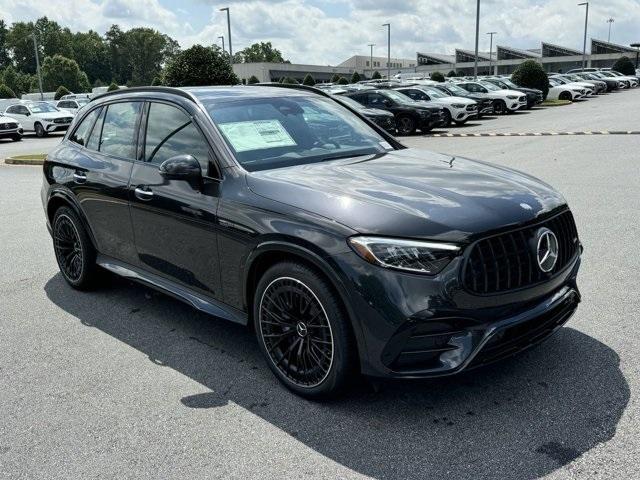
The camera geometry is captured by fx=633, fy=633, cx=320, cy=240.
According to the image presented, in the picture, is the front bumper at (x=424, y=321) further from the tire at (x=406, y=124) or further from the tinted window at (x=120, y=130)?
the tire at (x=406, y=124)

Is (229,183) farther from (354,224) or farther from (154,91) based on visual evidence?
(154,91)

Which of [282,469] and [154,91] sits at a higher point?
[154,91]

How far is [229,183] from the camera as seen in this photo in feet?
13.0

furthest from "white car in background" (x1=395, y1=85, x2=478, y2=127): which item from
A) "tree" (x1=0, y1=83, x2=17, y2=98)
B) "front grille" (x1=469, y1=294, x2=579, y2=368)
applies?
"tree" (x1=0, y1=83, x2=17, y2=98)

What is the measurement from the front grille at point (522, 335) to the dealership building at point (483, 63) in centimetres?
10752

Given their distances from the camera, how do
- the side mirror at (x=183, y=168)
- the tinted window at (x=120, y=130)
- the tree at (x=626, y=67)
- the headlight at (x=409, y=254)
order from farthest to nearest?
the tree at (x=626, y=67)
the tinted window at (x=120, y=130)
the side mirror at (x=183, y=168)
the headlight at (x=409, y=254)

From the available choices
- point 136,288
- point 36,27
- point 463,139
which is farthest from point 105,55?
point 136,288

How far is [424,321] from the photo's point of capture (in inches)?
122

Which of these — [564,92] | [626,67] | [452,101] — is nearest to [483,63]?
[626,67]

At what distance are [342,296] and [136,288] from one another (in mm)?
3237

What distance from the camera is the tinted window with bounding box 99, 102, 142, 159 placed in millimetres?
4953

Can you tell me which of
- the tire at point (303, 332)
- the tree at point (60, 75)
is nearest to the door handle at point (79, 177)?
the tire at point (303, 332)

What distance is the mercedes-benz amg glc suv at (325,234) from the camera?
315 cm

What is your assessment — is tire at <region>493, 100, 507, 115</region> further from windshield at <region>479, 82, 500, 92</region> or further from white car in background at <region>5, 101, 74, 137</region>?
white car in background at <region>5, 101, 74, 137</region>
